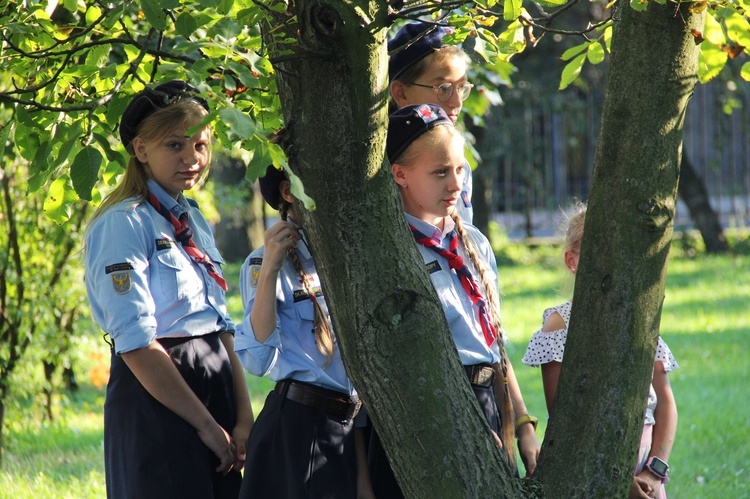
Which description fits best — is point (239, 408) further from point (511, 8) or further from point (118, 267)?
point (511, 8)

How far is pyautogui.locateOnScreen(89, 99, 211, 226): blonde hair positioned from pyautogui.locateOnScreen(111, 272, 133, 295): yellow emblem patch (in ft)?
0.83

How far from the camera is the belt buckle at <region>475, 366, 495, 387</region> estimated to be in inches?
110

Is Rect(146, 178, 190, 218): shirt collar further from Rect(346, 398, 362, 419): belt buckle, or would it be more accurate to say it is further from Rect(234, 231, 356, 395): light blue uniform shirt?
Rect(346, 398, 362, 419): belt buckle

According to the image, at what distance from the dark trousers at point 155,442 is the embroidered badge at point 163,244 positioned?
30 centimetres

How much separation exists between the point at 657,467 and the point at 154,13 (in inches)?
81.5

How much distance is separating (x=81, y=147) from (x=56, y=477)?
315 centimetres

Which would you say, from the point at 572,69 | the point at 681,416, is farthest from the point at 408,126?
the point at 681,416

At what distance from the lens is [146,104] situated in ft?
9.56

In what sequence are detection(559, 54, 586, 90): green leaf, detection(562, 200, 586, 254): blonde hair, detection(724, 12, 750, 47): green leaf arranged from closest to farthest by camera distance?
detection(724, 12, 750, 47): green leaf
detection(559, 54, 586, 90): green leaf
detection(562, 200, 586, 254): blonde hair

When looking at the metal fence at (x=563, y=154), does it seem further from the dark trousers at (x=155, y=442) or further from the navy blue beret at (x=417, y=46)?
the dark trousers at (x=155, y=442)

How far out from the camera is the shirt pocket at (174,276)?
2.87 metres

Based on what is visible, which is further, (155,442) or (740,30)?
(155,442)

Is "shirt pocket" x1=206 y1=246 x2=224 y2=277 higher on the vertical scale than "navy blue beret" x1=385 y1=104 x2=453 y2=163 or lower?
lower

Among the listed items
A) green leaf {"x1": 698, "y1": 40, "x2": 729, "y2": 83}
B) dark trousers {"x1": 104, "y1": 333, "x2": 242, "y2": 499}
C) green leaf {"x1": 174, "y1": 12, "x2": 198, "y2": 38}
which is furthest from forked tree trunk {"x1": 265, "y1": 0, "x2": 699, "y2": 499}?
dark trousers {"x1": 104, "y1": 333, "x2": 242, "y2": 499}
